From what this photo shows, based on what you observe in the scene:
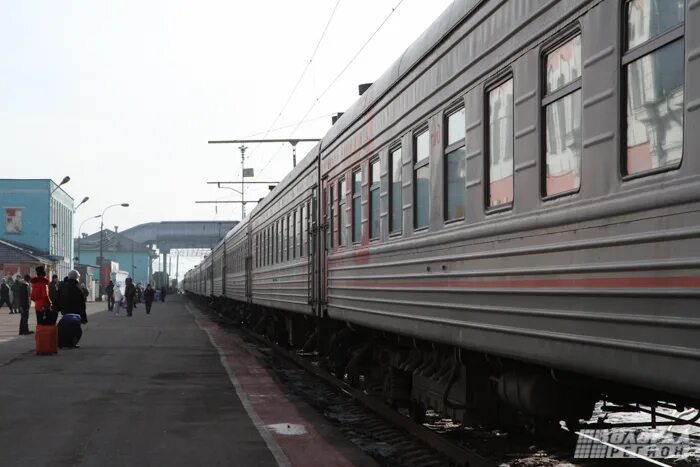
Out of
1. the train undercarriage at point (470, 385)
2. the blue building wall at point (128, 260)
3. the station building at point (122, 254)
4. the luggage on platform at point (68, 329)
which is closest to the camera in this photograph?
the train undercarriage at point (470, 385)

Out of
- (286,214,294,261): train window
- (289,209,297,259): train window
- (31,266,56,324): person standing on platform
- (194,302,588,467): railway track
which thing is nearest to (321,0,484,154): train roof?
(194,302,588,467): railway track

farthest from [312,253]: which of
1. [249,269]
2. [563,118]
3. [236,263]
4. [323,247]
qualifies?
[236,263]

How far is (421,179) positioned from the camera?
8.79 metres

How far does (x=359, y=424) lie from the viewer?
10.9 meters

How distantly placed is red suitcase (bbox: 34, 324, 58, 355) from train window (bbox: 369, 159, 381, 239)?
33.6 feet

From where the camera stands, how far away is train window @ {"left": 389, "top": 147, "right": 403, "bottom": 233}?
9.52 meters

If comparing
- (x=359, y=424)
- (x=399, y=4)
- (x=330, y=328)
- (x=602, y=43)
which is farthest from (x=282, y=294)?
(x=602, y=43)

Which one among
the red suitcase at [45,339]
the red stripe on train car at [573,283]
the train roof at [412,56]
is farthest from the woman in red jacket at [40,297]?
the red stripe on train car at [573,283]

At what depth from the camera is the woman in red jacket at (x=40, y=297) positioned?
19297mm

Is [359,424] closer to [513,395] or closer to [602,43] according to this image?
[513,395]

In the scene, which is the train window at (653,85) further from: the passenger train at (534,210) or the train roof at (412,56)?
the train roof at (412,56)

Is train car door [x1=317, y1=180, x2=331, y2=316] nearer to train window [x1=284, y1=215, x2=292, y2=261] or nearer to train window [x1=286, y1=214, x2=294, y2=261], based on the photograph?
train window [x1=286, y1=214, x2=294, y2=261]

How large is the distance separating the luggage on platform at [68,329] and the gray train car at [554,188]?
1300 cm

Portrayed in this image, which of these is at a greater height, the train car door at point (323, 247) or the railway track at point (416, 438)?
the train car door at point (323, 247)
